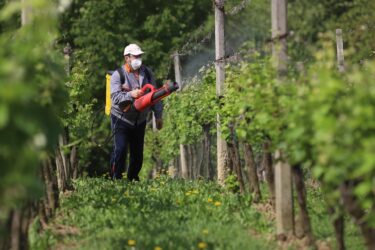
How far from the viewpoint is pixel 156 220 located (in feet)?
29.1

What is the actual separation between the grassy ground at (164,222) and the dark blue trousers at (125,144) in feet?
6.41

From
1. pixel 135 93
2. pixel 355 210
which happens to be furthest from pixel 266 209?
pixel 135 93

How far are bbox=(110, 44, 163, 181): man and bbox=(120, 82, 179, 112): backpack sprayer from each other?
1.8 inches

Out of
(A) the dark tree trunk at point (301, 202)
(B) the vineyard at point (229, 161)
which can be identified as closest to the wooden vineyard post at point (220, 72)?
(B) the vineyard at point (229, 161)

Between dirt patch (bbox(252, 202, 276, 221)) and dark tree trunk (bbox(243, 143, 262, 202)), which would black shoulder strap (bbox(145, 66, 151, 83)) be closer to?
dark tree trunk (bbox(243, 143, 262, 202))

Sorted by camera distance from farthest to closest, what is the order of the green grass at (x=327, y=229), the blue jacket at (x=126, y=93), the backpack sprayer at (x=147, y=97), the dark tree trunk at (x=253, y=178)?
the blue jacket at (x=126, y=93), the backpack sprayer at (x=147, y=97), the dark tree trunk at (x=253, y=178), the green grass at (x=327, y=229)

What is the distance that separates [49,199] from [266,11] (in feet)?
107

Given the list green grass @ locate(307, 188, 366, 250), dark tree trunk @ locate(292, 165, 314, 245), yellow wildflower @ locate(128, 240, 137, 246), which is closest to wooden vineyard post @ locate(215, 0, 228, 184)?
green grass @ locate(307, 188, 366, 250)

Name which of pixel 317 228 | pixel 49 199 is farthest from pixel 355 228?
pixel 49 199

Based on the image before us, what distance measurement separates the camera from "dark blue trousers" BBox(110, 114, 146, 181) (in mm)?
12883

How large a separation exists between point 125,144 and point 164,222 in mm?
4251

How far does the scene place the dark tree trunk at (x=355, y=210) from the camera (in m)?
6.70

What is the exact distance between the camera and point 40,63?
6828 millimetres

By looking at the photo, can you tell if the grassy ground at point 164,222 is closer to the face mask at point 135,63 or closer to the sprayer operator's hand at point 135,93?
the sprayer operator's hand at point 135,93
